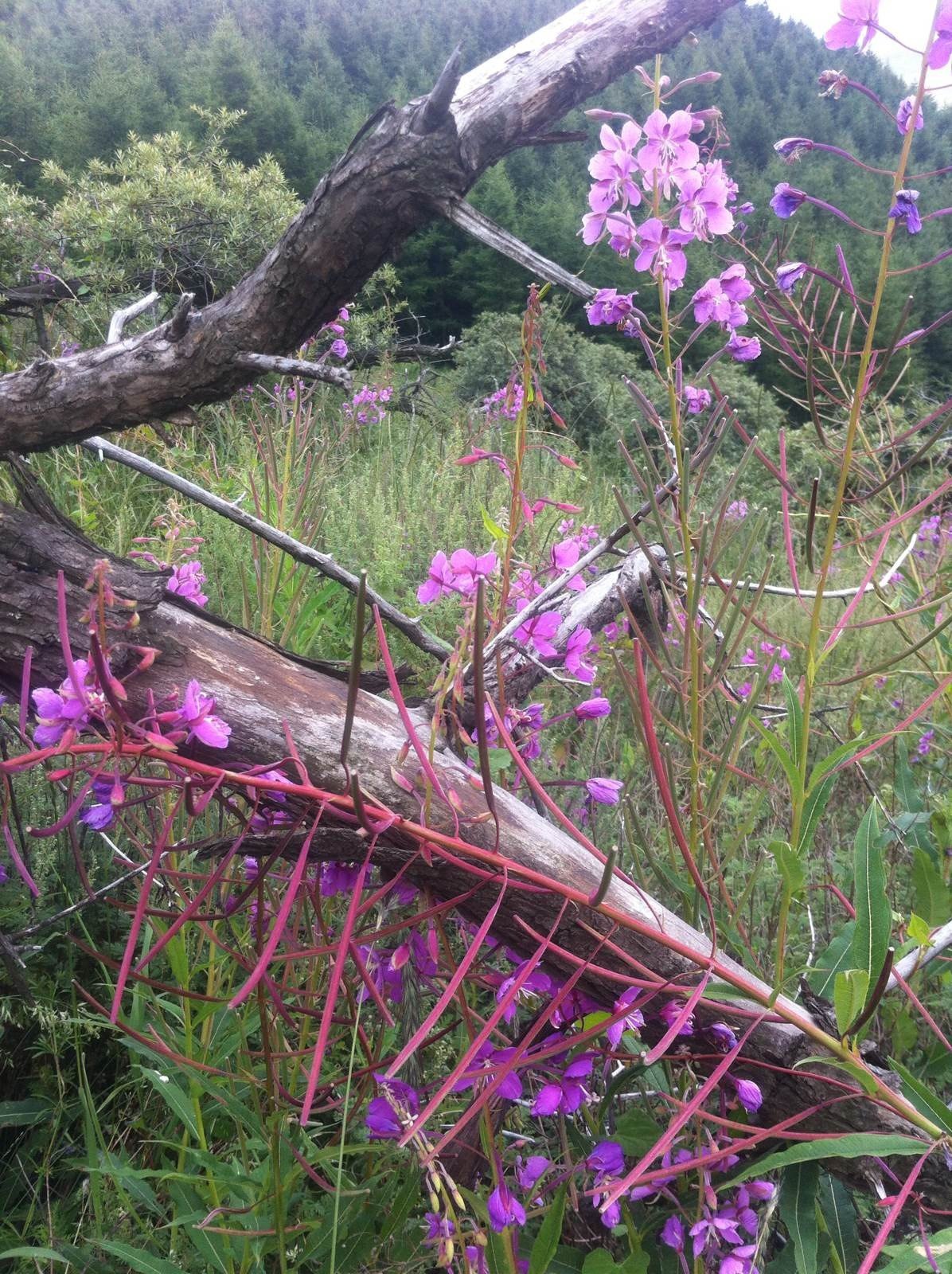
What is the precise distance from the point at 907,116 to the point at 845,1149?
124 cm

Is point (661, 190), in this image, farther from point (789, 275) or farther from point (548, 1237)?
point (548, 1237)

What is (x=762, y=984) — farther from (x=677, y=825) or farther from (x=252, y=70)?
(x=252, y=70)

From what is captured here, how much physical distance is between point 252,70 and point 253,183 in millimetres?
11751

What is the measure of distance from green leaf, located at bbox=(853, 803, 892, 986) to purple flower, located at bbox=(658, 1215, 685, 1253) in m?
0.41

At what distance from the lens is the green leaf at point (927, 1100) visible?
83 cm

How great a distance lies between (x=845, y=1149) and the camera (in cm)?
80

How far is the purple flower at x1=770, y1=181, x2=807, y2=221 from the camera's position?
130 cm

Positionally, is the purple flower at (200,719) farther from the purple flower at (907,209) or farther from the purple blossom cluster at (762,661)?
the purple blossom cluster at (762,661)

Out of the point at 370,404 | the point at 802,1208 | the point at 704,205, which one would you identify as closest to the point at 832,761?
the point at 802,1208

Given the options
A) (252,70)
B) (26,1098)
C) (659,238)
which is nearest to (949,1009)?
(659,238)

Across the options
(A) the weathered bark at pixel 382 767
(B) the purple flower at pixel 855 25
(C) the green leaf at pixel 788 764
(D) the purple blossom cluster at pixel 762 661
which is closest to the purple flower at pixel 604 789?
(A) the weathered bark at pixel 382 767

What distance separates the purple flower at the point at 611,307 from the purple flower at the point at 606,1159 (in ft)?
4.06

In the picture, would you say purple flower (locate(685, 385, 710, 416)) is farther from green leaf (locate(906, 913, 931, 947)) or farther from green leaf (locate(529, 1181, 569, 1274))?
green leaf (locate(529, 1181, 569, 1274))

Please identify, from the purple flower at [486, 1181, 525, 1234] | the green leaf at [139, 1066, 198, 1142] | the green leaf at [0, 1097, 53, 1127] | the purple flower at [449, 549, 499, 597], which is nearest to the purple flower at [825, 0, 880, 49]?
the purple flower at [449, 549, 499, 597]
